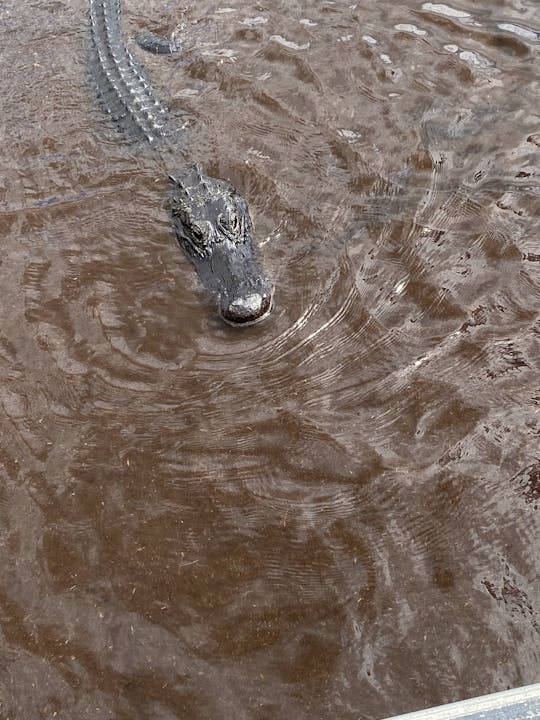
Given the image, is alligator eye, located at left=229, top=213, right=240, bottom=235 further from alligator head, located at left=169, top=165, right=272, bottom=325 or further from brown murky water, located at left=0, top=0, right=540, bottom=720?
brown murky water, located at left=0, top=0, right=540, bottom=720

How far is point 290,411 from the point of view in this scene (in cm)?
Result: 338

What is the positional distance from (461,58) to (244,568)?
4996 mm

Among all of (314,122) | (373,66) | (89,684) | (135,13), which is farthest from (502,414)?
(135,13)

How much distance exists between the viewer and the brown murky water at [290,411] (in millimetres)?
2605

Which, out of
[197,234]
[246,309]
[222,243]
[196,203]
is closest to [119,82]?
[196,203]

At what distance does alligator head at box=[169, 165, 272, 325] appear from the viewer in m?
3.84

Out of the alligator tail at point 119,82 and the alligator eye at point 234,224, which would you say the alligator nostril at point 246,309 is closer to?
the alligator eye at point 234,224

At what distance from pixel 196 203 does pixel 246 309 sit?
1.26 m

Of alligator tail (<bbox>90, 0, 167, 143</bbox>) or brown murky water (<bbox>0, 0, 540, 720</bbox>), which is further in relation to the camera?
alligator tail (<bbox>90, 0, 167, 143</bbox>)

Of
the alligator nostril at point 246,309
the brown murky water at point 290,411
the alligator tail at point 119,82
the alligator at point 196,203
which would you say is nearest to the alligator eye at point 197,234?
the alligator at point 196,203

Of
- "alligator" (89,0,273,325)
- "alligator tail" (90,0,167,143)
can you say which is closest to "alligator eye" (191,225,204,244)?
"alligator" (89,0,273,325)

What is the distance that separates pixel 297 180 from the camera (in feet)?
15.6

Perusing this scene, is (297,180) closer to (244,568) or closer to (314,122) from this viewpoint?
(314,122)

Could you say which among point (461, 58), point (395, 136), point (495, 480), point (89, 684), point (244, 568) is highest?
point (461, 58)
